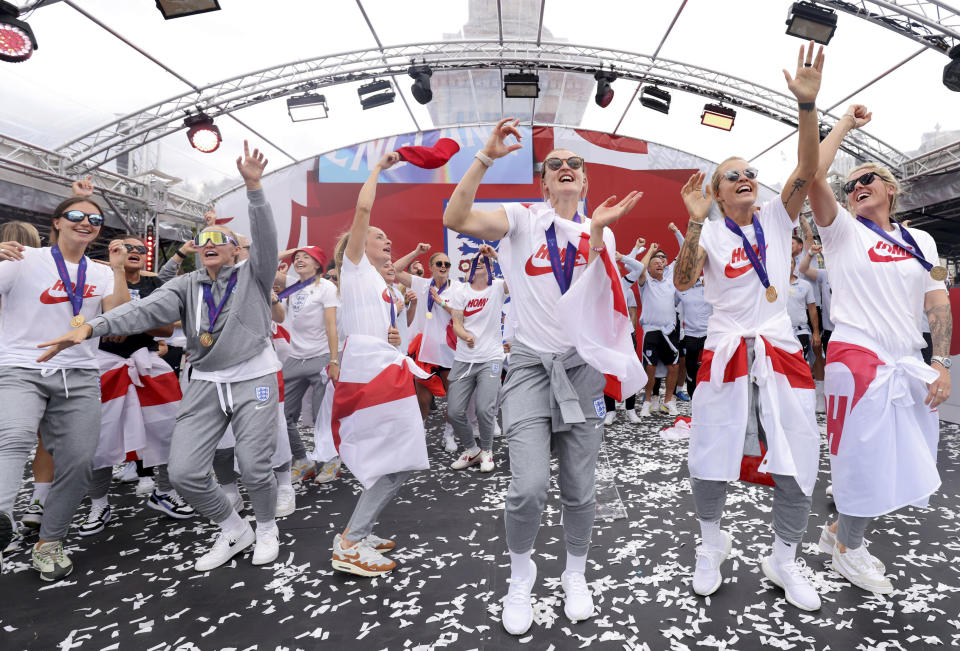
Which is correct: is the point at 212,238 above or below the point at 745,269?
above

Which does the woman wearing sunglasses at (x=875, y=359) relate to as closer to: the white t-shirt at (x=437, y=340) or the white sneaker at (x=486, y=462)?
the white sneaker at (x=486, y=462)

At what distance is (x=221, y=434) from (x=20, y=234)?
6.22ft

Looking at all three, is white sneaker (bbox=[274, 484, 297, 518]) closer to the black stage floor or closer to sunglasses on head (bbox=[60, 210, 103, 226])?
the black stage floor

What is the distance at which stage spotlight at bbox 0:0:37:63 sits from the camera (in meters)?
5.50

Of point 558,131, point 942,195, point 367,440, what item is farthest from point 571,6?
point 367,440

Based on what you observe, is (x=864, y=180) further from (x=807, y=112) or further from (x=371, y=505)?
(x=371, y=505)

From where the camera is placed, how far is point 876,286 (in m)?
2.46

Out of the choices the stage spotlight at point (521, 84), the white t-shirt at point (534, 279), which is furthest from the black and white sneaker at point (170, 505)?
the stage spotlight at point (521, 84)

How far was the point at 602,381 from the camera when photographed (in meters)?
2.32

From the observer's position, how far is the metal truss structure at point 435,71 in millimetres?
8477

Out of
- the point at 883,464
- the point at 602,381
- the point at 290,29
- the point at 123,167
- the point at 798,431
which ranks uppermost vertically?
the point at 290,29

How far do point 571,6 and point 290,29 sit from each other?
13.8 feet

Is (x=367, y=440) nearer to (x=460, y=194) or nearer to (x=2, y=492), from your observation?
(x=460, y=194)

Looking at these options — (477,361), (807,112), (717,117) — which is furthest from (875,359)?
(717,117)
